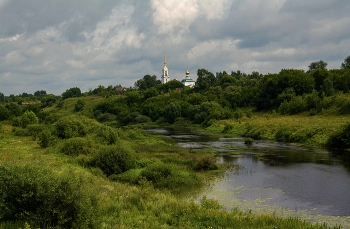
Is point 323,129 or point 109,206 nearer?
point 109,206

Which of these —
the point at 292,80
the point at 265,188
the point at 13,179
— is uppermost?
the point at 292,80

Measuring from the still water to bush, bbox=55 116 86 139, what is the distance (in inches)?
757

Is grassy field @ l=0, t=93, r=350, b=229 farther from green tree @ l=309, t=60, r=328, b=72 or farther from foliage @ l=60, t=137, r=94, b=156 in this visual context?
green tree @ l=309, t=60, r=328, b=72

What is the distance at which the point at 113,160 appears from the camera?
29.6 m

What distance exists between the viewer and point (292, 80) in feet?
307

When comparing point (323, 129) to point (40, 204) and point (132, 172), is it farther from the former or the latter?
point (40, 204)

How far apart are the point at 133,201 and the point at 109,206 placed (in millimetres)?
2016

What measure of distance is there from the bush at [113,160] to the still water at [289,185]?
7629mm

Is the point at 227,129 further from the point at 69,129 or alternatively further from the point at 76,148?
the point at 76,148

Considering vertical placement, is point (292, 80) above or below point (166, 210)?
above

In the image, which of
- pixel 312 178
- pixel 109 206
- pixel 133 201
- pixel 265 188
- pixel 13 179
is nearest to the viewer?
pixel 13 179

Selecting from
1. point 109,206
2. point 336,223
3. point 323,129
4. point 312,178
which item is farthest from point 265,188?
point 323,129

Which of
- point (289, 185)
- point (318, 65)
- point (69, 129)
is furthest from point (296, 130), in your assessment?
point (318, 65)

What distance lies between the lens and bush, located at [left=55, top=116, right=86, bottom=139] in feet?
153
